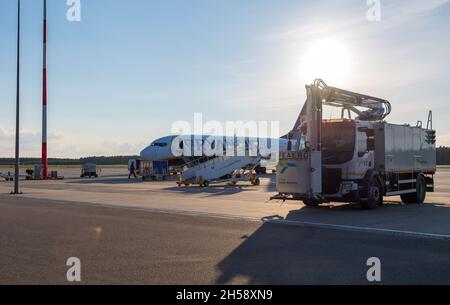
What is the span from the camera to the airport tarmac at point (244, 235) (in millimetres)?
7637

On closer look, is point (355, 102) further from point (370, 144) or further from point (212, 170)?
point (212, 170)

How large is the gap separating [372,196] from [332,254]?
819 centimetres

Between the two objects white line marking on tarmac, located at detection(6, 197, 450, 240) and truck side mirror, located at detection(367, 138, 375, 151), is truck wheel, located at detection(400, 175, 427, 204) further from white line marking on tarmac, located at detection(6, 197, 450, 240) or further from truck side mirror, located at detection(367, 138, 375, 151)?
white line marking on tarmac, located at detection(6, 197, 450, 240)

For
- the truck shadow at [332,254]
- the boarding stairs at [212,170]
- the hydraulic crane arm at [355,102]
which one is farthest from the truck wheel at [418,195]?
the boarding stairs at [212,170]

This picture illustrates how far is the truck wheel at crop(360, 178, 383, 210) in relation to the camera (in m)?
16.8

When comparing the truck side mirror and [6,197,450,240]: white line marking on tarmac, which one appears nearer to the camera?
[6,197,450,240]: white line marking on tarmac

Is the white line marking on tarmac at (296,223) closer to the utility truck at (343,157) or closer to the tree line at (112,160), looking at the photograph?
the utility truck at (343,157)

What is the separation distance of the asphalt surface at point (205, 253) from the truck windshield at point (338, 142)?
14.2 ft

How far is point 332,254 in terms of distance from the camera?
927cm

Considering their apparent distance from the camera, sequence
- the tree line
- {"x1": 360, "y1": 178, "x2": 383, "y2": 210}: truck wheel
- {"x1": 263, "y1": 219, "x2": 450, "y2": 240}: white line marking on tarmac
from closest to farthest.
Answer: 1. {"x1": 263, "y1": 219, "x2": 450, "y2": 240}: white line marking on tarmac
2. {"x1": 360, "y1": 178, "x2": 383, "y2": 210}: truck wheel
3. the tree line

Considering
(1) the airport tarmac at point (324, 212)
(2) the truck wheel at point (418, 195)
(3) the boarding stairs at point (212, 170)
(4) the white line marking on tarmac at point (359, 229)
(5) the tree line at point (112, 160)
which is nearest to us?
(4) the white line marking on tarmac at point (359, 229)

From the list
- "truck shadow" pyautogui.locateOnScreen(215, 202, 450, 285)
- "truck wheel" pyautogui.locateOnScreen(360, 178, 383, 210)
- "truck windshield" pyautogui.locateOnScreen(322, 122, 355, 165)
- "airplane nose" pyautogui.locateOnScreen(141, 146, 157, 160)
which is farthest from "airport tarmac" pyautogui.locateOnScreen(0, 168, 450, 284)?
"airplane nose" pyautogui.locateOnScreen(141, 146, 157, 160)

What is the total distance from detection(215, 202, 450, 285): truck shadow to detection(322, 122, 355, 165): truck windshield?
2733 millimetres
